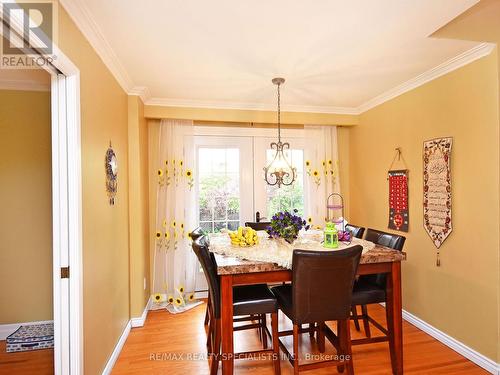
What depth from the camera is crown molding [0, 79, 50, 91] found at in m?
2.60

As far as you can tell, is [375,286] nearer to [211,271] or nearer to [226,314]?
[226,314]

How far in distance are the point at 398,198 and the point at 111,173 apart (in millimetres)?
2914

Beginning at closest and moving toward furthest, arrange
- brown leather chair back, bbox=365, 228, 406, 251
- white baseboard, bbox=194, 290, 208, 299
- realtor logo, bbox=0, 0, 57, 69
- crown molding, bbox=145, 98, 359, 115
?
realtor logo, bbox=0, 0, 57, 69 → brown leather chair back, bbox=365, 228, 406, 251 → crown molding, bbox=145, 98, 359, 115 → white baseboard, bbox=194, 290, 208, 299

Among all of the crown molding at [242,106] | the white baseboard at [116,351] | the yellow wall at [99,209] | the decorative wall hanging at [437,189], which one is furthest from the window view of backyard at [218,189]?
the decorative wall hanging at [437,189]

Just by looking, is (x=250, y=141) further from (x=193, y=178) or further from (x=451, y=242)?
(x=451, y=242)

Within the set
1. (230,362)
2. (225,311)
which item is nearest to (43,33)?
(225,311)

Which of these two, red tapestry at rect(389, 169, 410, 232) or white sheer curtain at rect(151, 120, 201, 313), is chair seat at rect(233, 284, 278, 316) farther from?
red tapestry at rect(389, 169, 410, 232)

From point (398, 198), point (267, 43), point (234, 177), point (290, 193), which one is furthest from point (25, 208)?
point (398, 198)

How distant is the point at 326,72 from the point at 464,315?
248cm

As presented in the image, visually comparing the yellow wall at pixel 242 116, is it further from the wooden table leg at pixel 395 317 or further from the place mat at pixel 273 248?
the wooden table leg at pixel 395 317

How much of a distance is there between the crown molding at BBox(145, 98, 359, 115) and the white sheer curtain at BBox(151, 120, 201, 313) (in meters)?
0.23

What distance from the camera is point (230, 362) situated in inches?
72.1

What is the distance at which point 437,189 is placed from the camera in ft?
8.36

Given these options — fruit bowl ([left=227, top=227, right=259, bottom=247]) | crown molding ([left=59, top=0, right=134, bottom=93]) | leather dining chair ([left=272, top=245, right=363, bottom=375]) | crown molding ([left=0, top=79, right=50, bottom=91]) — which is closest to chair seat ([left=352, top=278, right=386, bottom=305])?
leather dining chair ([left=272, top=245, right=363, bottom=375])
